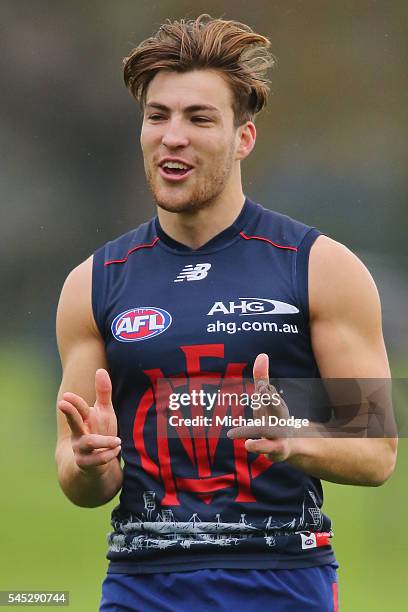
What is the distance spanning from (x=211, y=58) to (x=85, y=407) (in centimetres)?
107

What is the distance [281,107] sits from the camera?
320 inches

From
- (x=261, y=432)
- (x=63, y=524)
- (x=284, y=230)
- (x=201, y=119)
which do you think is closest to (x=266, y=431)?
(x=261, y=432)

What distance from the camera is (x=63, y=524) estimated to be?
650cm

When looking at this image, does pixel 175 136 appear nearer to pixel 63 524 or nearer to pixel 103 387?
pixel 103 387

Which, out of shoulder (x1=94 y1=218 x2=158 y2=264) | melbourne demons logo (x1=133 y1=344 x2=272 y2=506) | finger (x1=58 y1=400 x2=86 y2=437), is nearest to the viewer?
finger (x1=58 y1=400 x2=86 y2=437)

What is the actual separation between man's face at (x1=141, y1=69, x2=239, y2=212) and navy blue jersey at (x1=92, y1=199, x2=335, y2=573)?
6.4 inches

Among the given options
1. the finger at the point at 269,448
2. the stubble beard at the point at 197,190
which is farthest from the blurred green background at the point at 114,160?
the finger at the point at 269,448

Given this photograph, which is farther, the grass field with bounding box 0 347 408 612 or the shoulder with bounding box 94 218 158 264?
the grass field with bounding box 0 347 408 612

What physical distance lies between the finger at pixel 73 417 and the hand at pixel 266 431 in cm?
40

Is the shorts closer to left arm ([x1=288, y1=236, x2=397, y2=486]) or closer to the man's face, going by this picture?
left arm ([x1=288, y1=236, x2=397, y2=486])

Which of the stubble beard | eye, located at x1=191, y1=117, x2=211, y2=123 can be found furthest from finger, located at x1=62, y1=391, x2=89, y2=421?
eye, located at x1=191, y1=117, x2=211, y2=123

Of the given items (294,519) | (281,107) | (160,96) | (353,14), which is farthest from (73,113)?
(294,519)

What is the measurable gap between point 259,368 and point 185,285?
2.04ft

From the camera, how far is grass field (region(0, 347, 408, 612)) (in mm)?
5809
